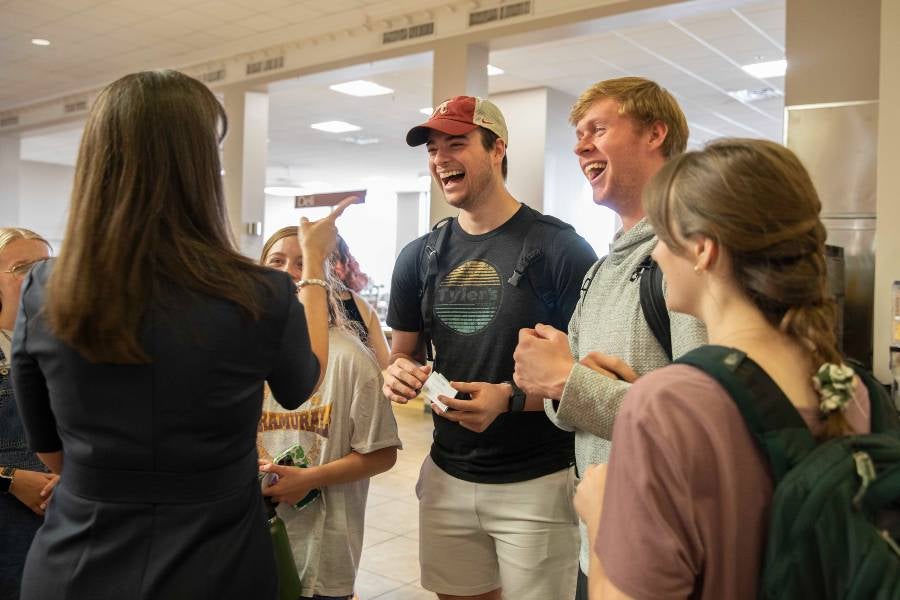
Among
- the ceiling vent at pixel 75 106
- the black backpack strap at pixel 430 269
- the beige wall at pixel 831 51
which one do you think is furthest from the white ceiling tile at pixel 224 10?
the black backpack strap at pixel 430 269

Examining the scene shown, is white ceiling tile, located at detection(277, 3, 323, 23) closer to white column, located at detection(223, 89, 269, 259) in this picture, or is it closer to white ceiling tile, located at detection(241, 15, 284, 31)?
white ceiling tile, located at detection(241, 15, 284, 31)

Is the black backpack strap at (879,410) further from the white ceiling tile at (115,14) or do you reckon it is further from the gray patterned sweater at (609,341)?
the white ceiling tile at (115,14)

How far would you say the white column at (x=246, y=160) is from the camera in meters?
8.54

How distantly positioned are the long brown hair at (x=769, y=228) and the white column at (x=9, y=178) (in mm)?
13107

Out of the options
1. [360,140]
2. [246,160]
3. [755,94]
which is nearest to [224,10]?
[246,160]

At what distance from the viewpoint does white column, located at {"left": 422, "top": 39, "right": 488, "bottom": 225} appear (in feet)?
21.9

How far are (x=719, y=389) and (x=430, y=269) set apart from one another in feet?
4.37

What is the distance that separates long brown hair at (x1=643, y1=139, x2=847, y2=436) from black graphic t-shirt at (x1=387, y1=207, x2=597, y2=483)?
1.00 metres

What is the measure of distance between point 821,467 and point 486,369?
3.99ft

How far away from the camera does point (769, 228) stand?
0.96m

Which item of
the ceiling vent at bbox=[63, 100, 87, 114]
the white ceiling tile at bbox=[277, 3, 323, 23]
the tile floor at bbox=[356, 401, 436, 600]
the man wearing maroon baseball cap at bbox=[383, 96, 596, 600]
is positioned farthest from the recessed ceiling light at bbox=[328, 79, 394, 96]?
the man wearing maroon baseball cap at bbox=[383, 96, 596, 600]

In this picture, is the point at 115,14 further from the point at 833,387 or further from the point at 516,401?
the point at 833,387

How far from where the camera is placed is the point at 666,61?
7.87m

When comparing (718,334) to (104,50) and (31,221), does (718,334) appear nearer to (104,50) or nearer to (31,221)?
(104,50)
